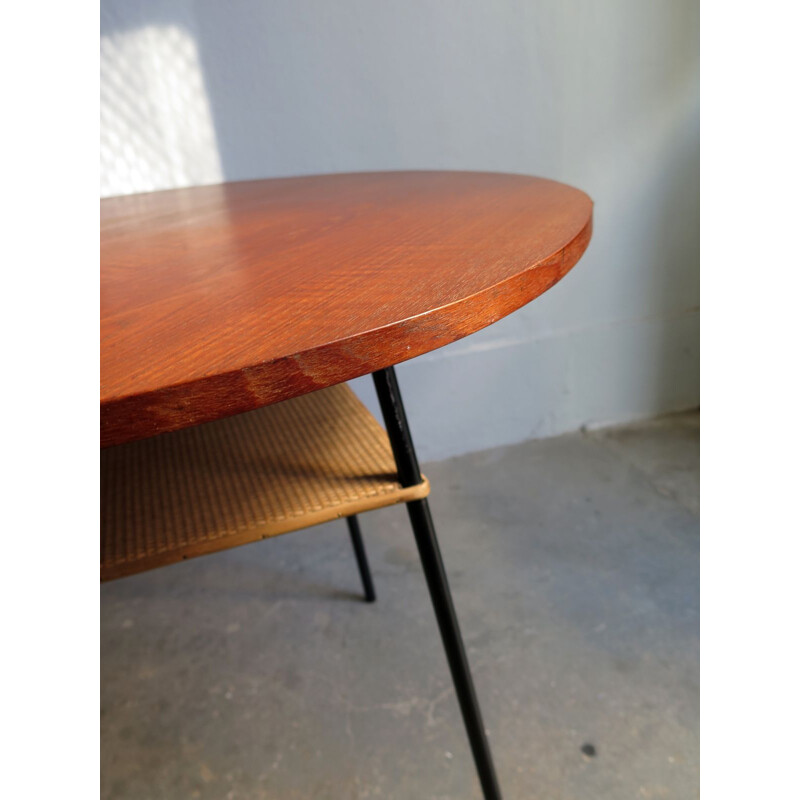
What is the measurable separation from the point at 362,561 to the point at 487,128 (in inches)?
42.7

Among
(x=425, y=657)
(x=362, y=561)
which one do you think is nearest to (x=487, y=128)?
(x=362, y=561)

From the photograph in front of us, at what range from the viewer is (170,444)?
93cm

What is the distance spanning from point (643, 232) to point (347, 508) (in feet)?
4.94

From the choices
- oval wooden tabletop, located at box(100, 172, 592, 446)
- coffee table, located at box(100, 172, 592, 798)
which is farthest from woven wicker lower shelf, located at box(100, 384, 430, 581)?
oval wooden tabletop, located at box(100, 172, 592, 446)

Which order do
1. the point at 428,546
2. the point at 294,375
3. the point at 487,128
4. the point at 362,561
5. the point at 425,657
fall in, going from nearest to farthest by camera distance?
the point at 294,375
the point at 428,546
the point at 425,657
the point at 362,561
the point at 487,128

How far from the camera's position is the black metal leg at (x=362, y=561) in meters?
1.35

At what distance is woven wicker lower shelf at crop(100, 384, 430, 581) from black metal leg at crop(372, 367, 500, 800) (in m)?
0.02

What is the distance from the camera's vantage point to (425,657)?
1.25m

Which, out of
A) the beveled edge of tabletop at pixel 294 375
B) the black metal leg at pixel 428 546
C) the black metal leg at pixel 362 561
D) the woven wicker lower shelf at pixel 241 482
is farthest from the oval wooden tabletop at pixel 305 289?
the black metal leg at pixel 362 561

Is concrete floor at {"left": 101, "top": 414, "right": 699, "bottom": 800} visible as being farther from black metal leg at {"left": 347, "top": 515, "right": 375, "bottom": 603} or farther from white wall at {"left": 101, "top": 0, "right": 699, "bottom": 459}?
white wall at {"left": 101, "top": 0, "right": 699, "bottom": 459}

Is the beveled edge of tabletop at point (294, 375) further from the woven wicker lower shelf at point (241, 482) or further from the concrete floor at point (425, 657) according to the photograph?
the concrete floor at point (425, 657)

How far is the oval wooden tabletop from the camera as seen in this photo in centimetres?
38

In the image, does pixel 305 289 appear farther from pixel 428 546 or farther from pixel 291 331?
pixel 428 546
